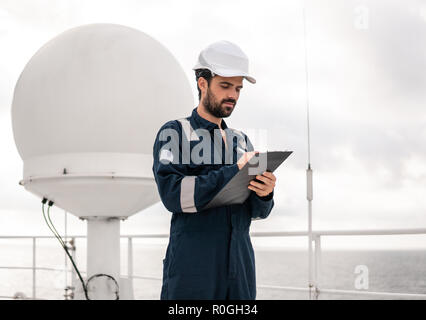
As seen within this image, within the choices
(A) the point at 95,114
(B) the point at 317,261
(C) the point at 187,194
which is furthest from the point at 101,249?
(C) the point at 187,194

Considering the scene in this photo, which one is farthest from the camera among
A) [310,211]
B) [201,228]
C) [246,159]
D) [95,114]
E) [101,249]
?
[101,249]

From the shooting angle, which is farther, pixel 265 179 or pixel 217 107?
pixel 217 107

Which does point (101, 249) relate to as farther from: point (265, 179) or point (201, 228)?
point (265, 179)

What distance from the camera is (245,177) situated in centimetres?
165

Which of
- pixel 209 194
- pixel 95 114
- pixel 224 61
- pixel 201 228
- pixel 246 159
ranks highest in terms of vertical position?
pixel 95 114

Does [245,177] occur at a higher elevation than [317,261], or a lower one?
higher

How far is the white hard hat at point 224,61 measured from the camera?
181cm

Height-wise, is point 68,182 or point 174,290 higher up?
point 68,182

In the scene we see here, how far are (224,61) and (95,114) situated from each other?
1.71 meters

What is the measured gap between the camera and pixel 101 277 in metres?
3.87

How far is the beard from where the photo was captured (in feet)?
6.05
